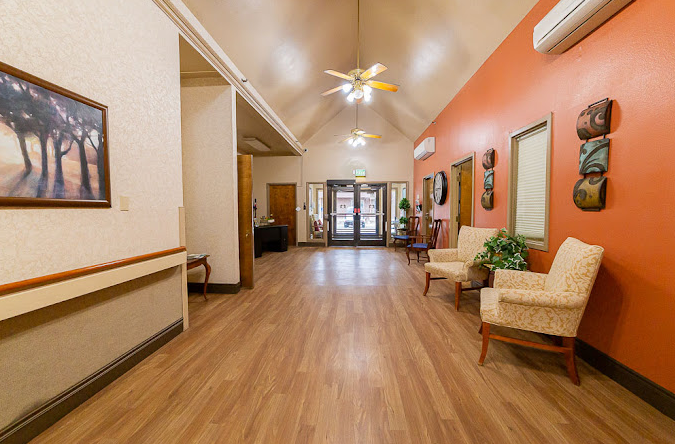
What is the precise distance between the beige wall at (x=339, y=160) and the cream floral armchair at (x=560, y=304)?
20.9 feet

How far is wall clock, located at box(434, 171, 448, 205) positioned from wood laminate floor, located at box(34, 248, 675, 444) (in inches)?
114

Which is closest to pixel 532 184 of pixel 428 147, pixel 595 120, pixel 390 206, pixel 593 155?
pixel 593 155

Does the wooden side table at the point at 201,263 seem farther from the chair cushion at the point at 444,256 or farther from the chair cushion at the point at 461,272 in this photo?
the chair cushion at the point at 444,256

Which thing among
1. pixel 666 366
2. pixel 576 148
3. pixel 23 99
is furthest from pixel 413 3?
pixel 666 366

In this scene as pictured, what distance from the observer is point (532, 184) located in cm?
274

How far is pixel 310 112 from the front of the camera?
656cm

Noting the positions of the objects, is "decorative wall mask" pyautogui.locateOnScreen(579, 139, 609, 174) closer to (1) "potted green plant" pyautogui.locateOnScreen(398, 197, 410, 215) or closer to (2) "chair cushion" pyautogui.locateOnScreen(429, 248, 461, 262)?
(2) "chair cushion" pyautogui.locateOnScreen(429, 248, 461, 262)

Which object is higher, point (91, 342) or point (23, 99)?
point (23, 99)

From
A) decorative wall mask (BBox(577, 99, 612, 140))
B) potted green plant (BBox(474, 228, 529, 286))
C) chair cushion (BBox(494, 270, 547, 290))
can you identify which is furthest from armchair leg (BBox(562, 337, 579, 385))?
decorative wall mask (BBox(577, 99, 612, 140))

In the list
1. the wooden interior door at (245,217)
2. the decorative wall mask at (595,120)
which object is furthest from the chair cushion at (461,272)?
the wooden interior door at (245,217)

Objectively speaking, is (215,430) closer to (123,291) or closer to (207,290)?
(123,291)

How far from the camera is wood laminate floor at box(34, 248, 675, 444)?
137cm

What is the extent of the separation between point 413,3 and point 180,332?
4.89 metres

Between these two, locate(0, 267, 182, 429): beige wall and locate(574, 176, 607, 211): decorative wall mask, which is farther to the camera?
locate(574, 176, 607, 211): decorative wall mask
